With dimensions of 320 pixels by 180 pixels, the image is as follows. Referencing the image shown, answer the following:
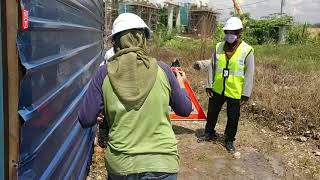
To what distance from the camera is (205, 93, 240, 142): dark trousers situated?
5.85 meters

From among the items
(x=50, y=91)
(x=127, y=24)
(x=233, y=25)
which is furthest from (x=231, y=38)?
(x=50, y=91)

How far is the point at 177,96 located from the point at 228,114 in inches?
136

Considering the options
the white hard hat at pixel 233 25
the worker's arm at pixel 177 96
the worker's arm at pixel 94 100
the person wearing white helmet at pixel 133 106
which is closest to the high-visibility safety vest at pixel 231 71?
the white hard hat at pixel 233 25

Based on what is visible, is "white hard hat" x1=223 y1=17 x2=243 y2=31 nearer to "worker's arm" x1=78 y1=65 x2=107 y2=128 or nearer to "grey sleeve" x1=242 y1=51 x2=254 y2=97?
"grey sleeve" x1=242 y1=51 x2=254 y2=97

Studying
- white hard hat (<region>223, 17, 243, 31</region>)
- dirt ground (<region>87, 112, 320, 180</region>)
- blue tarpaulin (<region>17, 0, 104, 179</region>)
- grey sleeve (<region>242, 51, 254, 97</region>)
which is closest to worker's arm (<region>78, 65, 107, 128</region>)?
blue tarpaulin (<region>17, 0, 104, 179</region>)

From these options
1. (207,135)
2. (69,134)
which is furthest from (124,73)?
(207,135)

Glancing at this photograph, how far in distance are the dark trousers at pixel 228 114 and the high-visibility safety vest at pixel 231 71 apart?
115mm

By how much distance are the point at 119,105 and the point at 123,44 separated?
32 centimetres

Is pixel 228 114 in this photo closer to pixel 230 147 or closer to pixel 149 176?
pixel 230 147

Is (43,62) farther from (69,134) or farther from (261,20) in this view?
(261,20)

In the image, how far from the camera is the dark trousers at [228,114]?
19.2 feet

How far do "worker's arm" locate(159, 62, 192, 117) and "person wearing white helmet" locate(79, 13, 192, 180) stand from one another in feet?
0.04

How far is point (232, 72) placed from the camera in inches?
228

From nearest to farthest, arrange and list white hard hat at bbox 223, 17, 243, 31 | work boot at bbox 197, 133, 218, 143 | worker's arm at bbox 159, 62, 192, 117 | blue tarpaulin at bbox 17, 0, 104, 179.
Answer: blue tarpaulin at bbox 17, 0, 104, 179 < worker's arm at bbox 159, 62, 192, 117 < white hard hat at bbox 223, 17, 243, 31 < work boot at bbox 197, 133, 218, 143
